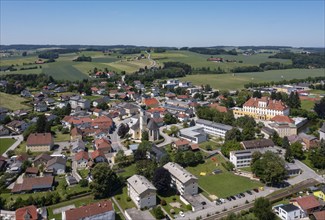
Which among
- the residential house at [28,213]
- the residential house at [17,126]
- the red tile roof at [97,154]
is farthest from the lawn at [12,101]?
the residential house at [28,213]

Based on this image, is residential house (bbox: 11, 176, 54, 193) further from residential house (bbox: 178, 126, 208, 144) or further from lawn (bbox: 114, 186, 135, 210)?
residential house (bbox: 178, 126, 208, 144)

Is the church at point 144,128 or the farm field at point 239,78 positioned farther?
the farm field at point 239,78

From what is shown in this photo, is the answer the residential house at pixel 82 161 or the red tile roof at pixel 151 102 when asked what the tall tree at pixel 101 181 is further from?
the red tile roof at pixel 151 102

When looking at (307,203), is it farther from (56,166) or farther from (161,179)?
(56,166)

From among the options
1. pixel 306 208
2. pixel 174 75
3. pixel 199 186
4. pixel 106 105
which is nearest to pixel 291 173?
pixel 306 208

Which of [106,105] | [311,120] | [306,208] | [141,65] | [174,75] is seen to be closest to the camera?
[306,208]

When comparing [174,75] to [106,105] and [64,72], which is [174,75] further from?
[106,105]

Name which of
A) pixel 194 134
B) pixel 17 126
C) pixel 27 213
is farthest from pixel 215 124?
pixel 17 126
